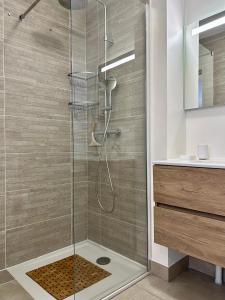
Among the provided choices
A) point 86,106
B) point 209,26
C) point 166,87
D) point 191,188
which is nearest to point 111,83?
point 86,106

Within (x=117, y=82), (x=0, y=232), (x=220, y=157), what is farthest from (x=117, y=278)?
(x=117, y=82)

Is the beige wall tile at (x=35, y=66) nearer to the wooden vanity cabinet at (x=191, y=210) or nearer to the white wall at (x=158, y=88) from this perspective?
the white wall at (x=158, y=88)

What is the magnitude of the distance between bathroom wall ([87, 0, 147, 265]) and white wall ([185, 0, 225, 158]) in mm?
359

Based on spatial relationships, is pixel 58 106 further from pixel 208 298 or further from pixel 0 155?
pixel 208 298

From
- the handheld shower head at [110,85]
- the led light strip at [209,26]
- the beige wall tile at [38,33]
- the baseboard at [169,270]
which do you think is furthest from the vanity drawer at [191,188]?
the beige wall tile at [38,33]

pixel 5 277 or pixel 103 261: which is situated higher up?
pixel 103 261

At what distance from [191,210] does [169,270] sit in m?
0.56

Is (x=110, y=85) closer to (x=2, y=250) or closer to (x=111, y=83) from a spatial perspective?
(x=111, y=83)

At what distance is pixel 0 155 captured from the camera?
1756 mm

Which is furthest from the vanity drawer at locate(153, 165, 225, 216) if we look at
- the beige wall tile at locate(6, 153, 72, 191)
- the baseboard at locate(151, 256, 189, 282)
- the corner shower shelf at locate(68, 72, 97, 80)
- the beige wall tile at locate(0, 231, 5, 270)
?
the beige wall tile at locate(0, 231, 5, 270)

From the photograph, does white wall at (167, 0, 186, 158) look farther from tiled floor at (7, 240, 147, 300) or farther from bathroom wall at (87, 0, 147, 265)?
tiled floor at (7, 240, 147, 300)

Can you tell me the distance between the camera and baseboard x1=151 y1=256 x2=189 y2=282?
1.61 metres

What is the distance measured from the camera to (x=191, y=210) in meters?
1.34

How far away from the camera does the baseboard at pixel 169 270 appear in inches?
63.5
